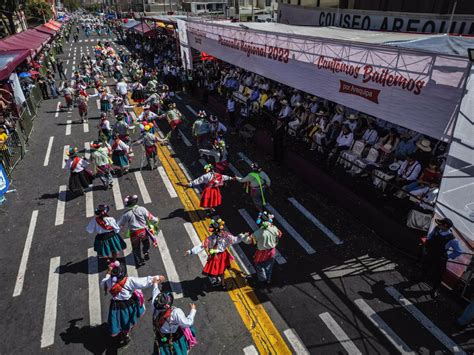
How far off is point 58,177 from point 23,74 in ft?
49.8

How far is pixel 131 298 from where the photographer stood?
6.09 meters

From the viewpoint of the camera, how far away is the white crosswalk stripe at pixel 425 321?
6.24 meters

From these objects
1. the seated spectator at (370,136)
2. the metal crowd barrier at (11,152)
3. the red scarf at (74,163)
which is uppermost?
the seated spectator at (370,136)

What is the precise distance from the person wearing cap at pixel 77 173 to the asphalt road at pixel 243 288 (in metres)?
0.48

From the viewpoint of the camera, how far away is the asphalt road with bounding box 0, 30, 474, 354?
21.1 ft

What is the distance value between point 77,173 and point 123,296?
712 centimetres

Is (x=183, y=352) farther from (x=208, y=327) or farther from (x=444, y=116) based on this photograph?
(x=444, y=116)

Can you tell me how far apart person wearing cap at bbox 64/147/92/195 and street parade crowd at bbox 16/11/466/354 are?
0.04 m

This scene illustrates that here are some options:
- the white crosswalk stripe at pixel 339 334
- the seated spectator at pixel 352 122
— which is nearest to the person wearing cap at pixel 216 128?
the seated spectator at pixel 352 122

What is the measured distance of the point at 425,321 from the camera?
6.75 m

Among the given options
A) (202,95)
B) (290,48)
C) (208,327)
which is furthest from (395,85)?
(202,95)

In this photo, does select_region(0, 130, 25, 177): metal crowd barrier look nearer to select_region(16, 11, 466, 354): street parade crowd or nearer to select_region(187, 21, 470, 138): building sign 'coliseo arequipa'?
select_region(16, 11, 466, 354): street parade crowd

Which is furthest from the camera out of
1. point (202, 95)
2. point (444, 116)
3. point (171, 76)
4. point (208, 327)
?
point (171, 76)

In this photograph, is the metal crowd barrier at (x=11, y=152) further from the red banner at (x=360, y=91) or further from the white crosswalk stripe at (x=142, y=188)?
the red banner at (x=360, y=91)
